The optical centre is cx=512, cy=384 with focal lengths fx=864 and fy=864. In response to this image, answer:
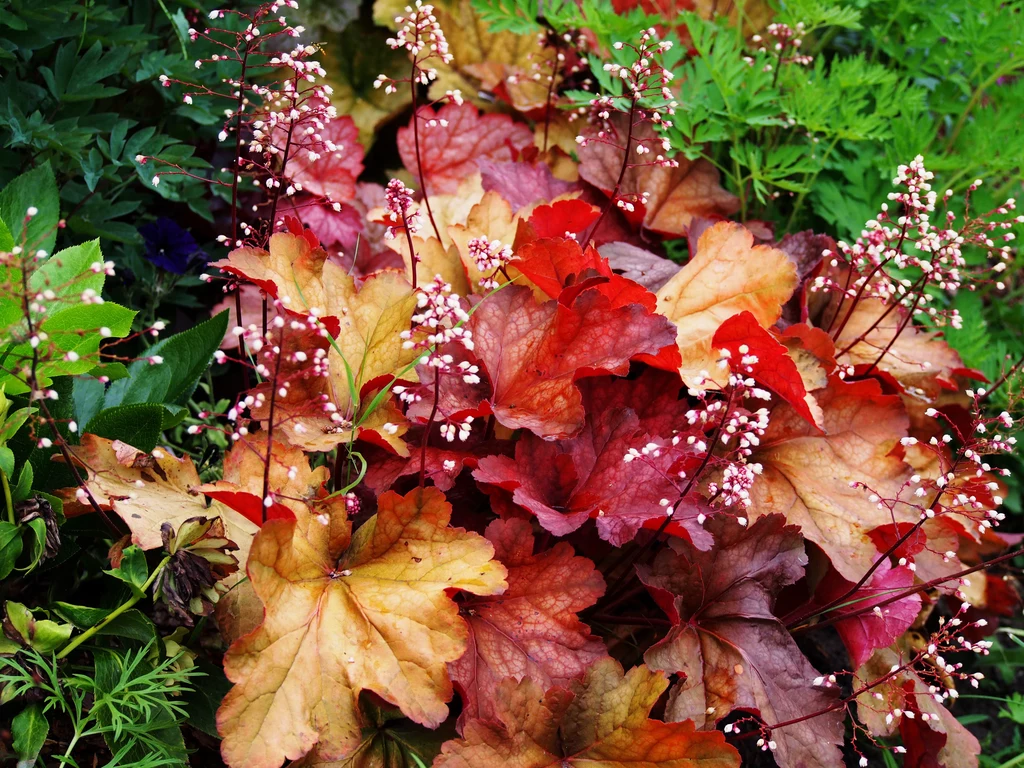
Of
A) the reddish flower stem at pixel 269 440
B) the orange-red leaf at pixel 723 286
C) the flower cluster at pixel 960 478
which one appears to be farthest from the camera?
the orange-red leaf at pixel 723 286

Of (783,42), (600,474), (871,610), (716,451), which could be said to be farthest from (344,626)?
(783,42)

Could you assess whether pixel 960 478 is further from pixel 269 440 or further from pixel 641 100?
pixel 269 440

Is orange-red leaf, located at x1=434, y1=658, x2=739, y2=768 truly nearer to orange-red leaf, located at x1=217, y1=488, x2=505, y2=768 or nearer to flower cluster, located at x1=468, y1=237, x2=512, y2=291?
orange-red leaf, located at x1=217, y1=488, x2=505, y2=768

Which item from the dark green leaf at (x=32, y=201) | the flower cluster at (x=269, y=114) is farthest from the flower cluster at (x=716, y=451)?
the dark green leaf at (x=32, y=201)

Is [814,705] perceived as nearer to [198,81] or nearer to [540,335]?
[540,335]

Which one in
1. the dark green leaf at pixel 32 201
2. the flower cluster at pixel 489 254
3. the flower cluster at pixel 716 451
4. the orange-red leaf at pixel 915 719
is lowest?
the orange-red leaf at pixel 915 719

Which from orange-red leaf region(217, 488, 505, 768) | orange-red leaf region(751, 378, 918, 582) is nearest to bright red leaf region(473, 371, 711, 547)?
orange-red leaf region(217, 488, 505, 768)

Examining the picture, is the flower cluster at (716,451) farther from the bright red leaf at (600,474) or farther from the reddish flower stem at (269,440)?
the reddish flower stem at (269,440)
